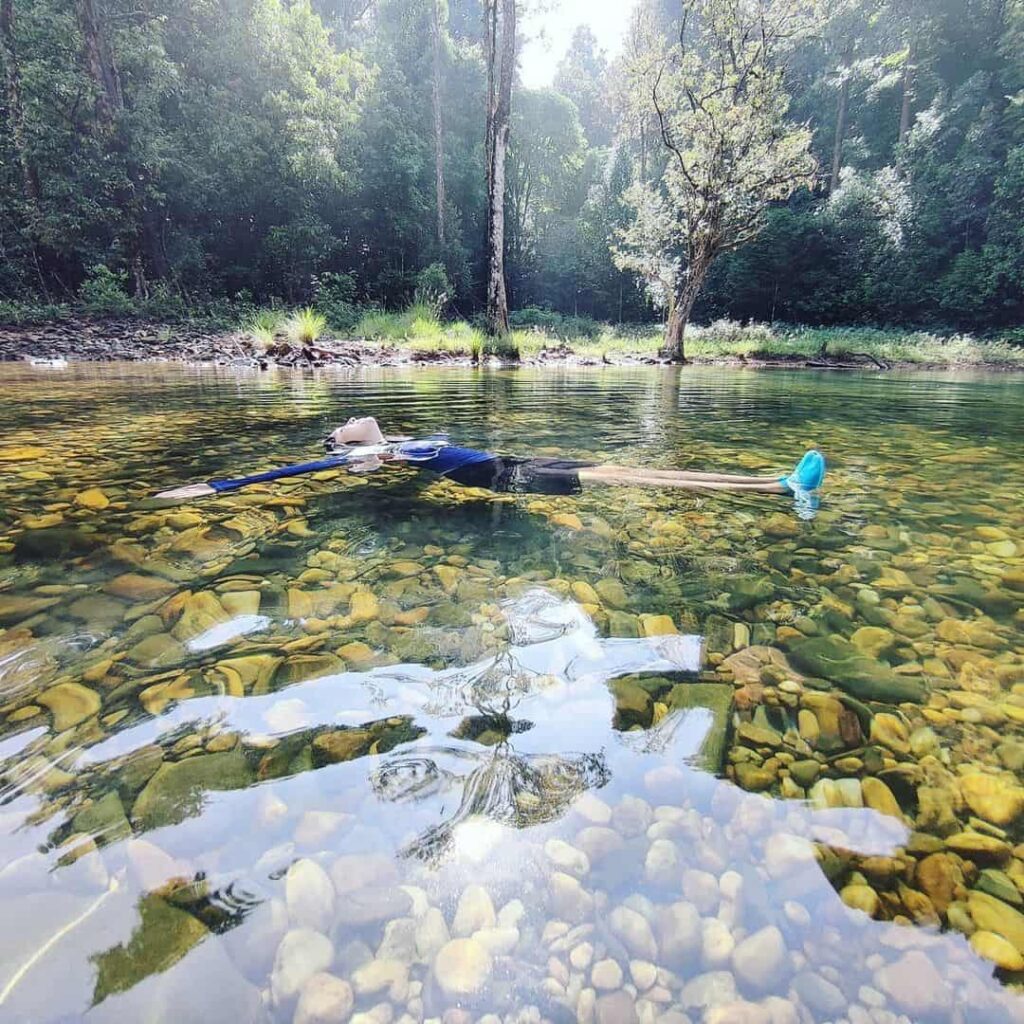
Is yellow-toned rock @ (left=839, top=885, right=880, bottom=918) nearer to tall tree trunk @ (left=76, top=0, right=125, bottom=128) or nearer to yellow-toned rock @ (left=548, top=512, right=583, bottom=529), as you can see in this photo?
yellow-toned rock @ (left=548, top=512, right=583, bottom=529)

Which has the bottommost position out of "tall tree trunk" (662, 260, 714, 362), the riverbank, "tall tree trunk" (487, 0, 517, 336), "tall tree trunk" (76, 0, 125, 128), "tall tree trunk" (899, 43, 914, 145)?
the riverbank

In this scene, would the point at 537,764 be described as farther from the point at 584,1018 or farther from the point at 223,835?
the point at 223,835

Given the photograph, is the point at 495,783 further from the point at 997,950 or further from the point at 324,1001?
the point at 997,950

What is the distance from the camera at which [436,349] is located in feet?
40.8

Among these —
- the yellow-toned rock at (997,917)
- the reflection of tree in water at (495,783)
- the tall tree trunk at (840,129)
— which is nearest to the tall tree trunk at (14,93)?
the reflection of tree in water at (495,783)

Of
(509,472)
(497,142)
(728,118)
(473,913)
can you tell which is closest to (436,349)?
(497,142)

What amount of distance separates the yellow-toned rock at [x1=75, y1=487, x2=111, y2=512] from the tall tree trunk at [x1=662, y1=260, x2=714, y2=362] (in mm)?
14345

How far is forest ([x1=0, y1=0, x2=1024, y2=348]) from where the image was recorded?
1427cm

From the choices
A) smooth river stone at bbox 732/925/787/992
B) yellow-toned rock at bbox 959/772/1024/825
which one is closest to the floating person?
yellow-toned rock at bbox 959/772/1024/825

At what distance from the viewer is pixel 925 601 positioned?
163 cm

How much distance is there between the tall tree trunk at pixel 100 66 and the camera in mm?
15422

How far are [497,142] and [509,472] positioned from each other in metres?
12.9

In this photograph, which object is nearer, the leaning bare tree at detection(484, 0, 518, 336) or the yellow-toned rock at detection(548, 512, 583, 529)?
the yellow-toned rock at detection(548, 512, 583, 529)

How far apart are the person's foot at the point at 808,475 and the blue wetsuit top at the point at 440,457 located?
1.47 metres
